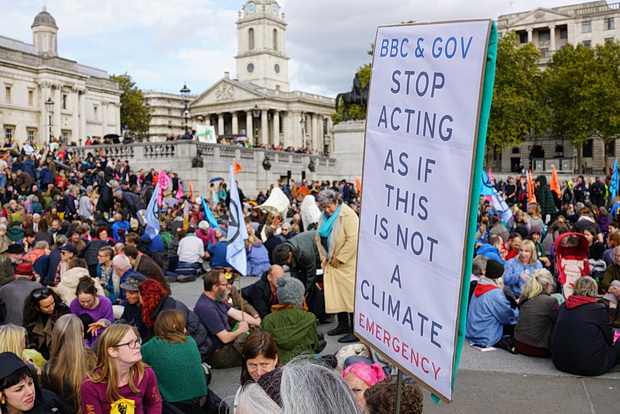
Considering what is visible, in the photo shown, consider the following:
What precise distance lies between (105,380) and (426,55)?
10.3 ft

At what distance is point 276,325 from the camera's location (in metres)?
6.09

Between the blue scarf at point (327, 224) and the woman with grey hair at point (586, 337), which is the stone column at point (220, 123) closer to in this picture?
the blue scarf at point (327, 224)

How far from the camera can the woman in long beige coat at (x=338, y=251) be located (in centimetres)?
765

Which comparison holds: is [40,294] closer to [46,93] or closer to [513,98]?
[513,98]

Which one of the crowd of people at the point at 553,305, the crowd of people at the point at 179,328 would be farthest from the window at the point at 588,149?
the crowd of people at the point at 179,328

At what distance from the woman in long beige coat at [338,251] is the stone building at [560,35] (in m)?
61.9

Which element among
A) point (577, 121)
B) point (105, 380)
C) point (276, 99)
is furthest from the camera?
point (276, 99)

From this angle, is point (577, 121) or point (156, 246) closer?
point (156, 246)

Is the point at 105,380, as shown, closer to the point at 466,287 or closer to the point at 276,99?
the point at 466,287

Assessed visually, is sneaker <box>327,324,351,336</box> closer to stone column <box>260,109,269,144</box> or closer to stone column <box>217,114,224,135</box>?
stone column <box>260,109,269,144</box>

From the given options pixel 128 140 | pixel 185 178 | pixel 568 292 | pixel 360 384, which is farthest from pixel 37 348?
pixel 128 140

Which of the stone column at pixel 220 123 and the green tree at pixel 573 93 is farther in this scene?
the stone column at pixel 220 123

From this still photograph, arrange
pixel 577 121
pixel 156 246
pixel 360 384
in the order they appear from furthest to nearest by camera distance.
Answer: pixel 577 121 < pixel 156 246 < pixel 360 384

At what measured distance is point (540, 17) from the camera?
244 feet
